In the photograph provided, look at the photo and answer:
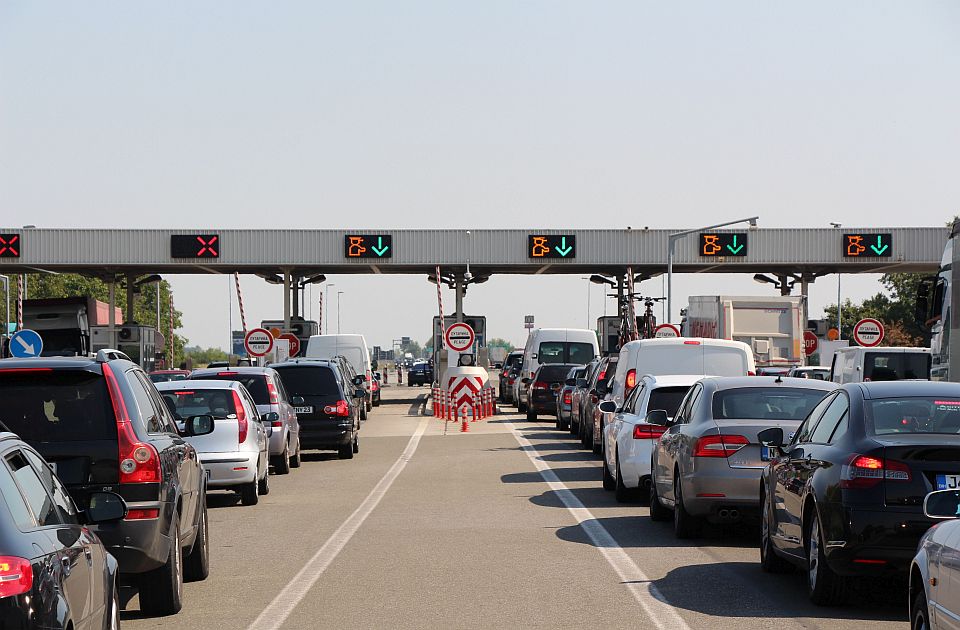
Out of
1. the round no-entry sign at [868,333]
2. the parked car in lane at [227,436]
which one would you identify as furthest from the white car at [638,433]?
the round no-entry sign at [868,333]

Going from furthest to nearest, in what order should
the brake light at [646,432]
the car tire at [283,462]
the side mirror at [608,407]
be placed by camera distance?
the car tire at [283,462] → the side mirror at [608,407] → the brake light at [646,432]

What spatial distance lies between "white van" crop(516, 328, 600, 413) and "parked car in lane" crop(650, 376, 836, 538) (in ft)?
104

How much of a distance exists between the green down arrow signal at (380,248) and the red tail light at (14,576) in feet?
156

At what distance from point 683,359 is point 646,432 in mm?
5721

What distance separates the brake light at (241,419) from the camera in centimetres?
1927

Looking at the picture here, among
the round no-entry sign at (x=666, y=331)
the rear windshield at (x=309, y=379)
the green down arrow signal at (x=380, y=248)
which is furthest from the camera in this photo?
the green down arrow signal at (x=380, y=248)

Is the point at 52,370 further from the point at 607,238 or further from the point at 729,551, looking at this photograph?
the point at 607,238

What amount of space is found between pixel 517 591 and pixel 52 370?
3655 mm

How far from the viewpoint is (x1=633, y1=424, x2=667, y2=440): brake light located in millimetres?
18309

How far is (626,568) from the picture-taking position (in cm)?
1262

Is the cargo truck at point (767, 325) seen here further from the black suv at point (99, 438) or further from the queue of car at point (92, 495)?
the black suv at point (99, 438)

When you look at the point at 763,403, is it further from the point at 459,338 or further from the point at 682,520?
the point at 459,338

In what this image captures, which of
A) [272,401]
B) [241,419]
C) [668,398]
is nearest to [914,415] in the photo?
[668,398]

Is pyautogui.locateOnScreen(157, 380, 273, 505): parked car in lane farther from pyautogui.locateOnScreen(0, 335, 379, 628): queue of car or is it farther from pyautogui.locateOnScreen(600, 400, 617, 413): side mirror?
pyautogui.locateOnScreen(0, 335, 379, 628): queue of car
